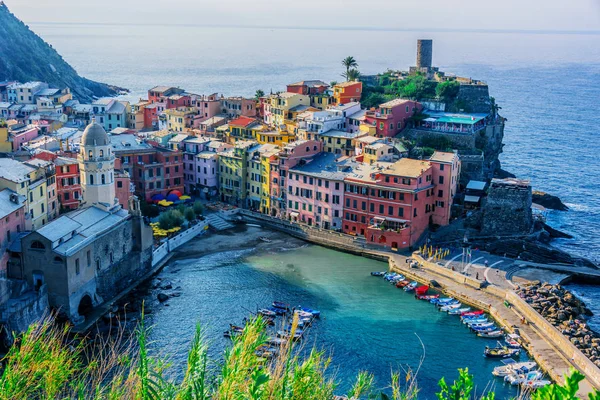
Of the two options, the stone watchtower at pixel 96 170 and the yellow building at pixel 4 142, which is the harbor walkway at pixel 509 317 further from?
the yellow building at pixel 4 142

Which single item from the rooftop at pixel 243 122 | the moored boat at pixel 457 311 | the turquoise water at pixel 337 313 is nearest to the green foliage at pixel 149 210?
the turquoise water at pixel 337 313

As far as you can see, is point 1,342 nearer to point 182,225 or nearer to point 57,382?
point 182,225

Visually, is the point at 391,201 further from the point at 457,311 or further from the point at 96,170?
the point at 96,170

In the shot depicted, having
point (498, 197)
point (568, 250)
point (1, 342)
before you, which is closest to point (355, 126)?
point (498, 197)

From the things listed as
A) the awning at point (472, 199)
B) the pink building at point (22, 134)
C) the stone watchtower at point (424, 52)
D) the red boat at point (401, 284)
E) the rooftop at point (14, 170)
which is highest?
the stone watchtower at point (424, 52)

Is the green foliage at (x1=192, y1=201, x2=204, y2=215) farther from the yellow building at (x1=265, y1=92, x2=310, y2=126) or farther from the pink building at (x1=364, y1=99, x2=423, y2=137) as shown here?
the pink building at (x1=364, y1=99, x2=423, y2=137)

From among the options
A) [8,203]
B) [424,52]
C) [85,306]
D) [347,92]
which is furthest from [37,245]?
[424,52]

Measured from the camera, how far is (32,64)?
13525 cm

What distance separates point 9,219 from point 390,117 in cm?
3928

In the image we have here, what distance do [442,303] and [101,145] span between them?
25.9 metres

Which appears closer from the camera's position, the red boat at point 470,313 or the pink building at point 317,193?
the red boat at point 470,313

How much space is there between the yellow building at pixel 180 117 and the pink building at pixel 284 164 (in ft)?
71.7

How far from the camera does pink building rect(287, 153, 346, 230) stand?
62.6m

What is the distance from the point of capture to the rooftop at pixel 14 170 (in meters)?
49.4
